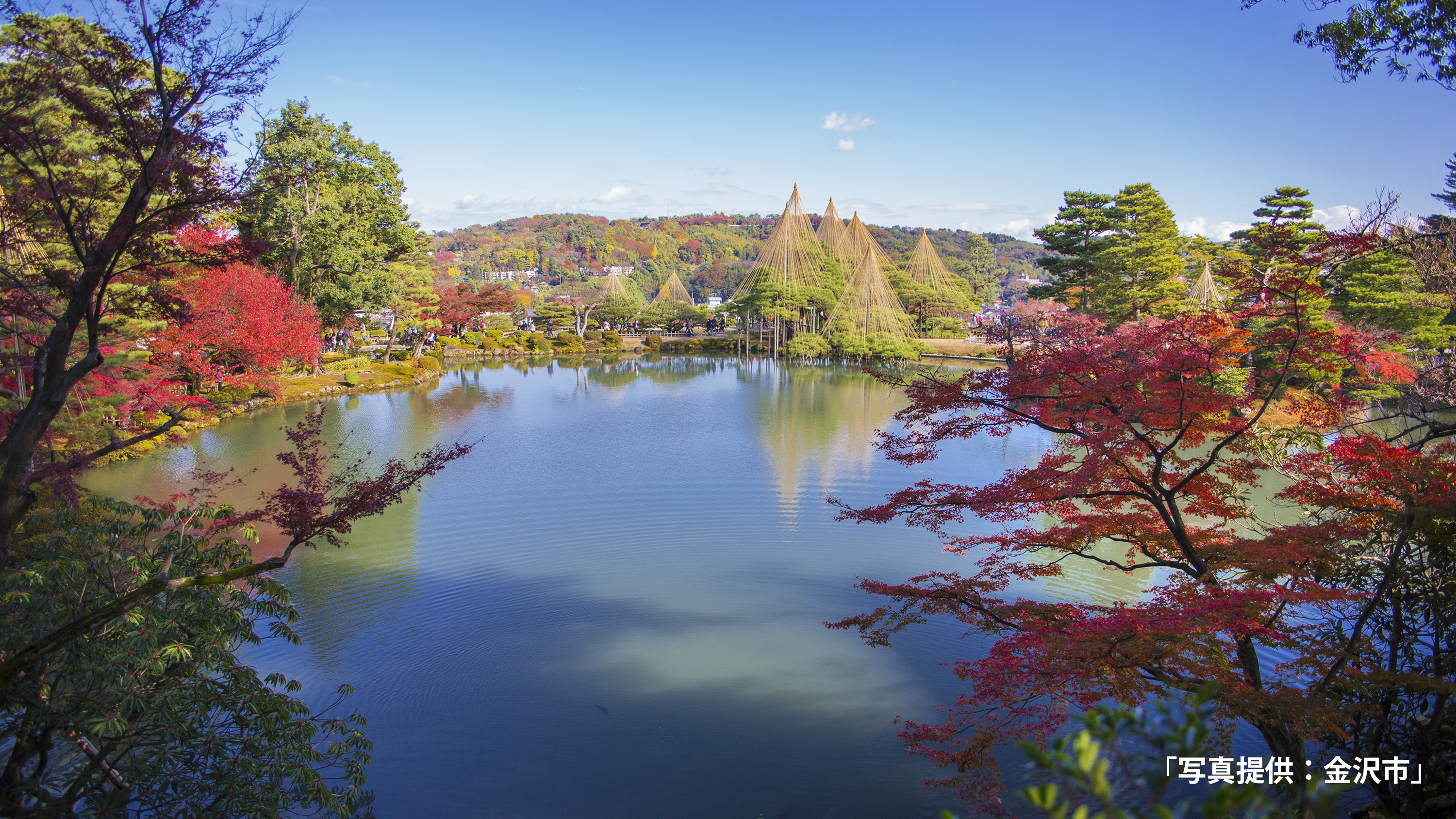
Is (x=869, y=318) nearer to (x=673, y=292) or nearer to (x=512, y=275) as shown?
(x=673, y=292)

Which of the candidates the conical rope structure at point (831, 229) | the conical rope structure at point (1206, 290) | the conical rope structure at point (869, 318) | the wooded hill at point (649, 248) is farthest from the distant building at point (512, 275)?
the conical rope structure at point (1206, 290)

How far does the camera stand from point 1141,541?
16.0ft

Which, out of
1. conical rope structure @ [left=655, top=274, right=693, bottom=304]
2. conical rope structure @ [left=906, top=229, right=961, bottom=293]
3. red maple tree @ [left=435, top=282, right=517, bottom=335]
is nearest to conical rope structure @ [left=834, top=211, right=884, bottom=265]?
conical rope structure @ [left=906, top=229, right=961, bottom=293]

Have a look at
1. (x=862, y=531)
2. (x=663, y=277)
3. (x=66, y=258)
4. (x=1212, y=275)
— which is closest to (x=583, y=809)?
(x=862, y=531)

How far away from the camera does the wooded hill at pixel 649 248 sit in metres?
77.1

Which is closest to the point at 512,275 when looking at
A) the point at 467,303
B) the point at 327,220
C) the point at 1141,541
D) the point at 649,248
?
the point at 649,248

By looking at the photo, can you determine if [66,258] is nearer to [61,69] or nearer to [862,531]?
[61,69]

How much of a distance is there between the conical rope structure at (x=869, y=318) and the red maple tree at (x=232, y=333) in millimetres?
18953

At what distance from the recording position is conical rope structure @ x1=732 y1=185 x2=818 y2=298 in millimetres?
32875

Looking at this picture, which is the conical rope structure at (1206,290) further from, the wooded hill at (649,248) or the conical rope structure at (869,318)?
the wooded hill at (649,248)

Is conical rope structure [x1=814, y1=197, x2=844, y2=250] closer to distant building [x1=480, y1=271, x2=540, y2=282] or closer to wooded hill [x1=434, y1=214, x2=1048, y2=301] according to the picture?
wooded hill [x1=434, y1=214, x2=1048, y2=301]

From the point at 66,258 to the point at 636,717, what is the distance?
11.7 meters

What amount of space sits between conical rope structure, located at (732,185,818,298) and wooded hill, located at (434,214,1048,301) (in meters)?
31.3

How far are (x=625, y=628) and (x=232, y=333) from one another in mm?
13339
